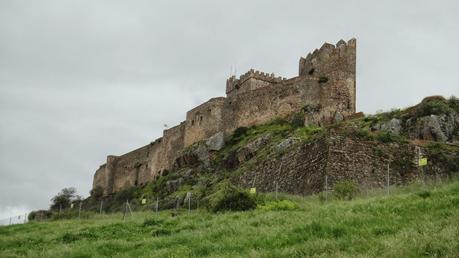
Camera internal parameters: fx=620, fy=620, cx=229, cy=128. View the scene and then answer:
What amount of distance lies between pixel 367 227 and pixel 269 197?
Answer: 27.6 ft

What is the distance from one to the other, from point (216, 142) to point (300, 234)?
30.4 metres

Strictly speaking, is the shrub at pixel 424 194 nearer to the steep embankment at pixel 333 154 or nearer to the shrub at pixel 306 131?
the steep embankment at pixel 333 154

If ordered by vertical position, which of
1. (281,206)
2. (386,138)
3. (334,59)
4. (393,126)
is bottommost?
(281,206)

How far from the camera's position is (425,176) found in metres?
22.4

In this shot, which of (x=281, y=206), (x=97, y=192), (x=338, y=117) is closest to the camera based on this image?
(x=281, y=206)

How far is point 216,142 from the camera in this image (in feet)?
140

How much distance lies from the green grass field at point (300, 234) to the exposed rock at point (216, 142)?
23.6 meters

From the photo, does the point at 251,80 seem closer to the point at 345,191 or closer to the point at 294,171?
the point at 294,171

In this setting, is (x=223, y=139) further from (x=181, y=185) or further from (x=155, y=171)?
(x=155, y=171)

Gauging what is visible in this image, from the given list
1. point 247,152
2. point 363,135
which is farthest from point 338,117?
point 363,135

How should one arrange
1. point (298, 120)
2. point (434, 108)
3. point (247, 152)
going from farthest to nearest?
point (298, 120) < point (247, 152) < point (434, 108)

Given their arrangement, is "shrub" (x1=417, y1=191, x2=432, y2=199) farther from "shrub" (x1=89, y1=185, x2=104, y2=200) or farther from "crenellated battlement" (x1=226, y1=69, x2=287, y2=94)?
"shrub" (x1=89, y1=185, x2=104, y2=200)

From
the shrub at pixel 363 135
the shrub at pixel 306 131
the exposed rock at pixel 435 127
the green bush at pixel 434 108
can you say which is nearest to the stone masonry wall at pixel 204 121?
the shrub at pixel 306 131

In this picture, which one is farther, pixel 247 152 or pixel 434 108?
pixel 247 152
